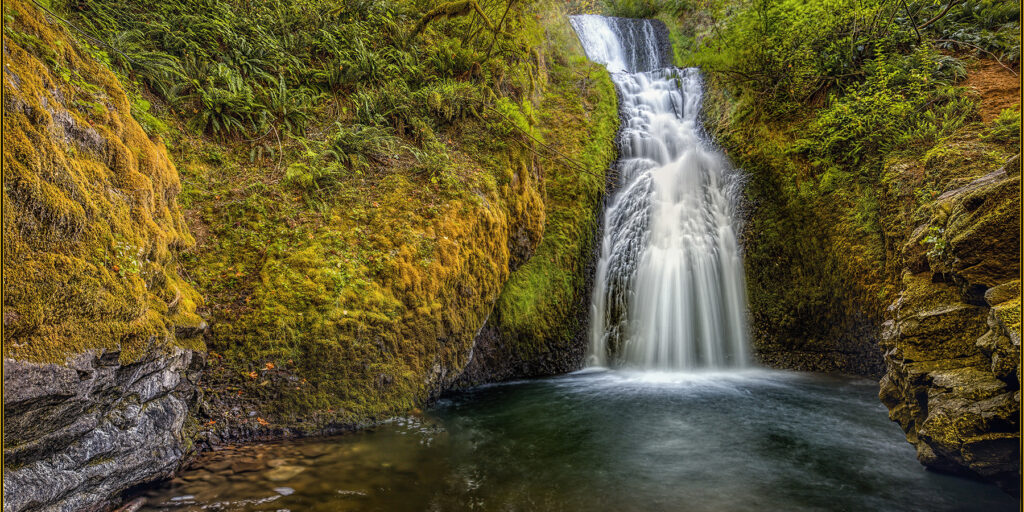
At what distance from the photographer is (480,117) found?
7555mm

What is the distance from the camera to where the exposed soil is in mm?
5809

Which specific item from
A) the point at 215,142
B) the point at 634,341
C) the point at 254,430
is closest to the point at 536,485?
the point at 254,430

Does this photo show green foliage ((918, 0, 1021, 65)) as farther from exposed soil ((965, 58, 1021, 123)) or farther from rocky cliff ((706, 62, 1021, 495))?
rocky cliff ((706, 62, 1021, 495))

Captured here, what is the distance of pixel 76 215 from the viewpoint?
9.51 feet

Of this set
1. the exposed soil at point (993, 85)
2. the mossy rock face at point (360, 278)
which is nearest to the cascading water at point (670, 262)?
the mossy rock face at point (360, 278)

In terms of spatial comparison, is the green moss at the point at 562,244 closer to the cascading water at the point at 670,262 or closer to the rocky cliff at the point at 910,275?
the cascading water at the point at 670,262

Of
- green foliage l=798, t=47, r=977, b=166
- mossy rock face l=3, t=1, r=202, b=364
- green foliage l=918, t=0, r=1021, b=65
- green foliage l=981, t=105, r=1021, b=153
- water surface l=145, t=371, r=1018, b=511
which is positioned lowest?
water surface l=145, t=371, r=1018, b=511

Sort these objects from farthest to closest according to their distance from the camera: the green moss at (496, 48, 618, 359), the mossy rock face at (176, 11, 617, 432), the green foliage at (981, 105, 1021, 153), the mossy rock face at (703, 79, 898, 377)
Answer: the green moss at (496, 48, 618, 359), the mossy rock face at (703, 79, 898, 377), the green foliage at (981, 105, 1021, 153), the mossy rock face at (176, 11, 617, 432)

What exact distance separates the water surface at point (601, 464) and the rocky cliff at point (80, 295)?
67cm

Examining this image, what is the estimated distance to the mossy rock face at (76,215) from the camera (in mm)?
2539

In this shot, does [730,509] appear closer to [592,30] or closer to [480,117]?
[480,117]

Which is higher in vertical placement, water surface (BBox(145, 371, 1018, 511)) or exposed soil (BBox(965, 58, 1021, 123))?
exposed soil (BBox(965, 58, 1021, 123))

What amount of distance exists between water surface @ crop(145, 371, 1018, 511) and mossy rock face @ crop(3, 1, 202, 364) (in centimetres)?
147

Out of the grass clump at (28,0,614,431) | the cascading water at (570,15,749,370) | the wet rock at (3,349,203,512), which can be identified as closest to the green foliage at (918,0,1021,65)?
the cascading water at (570,15,749,370)
